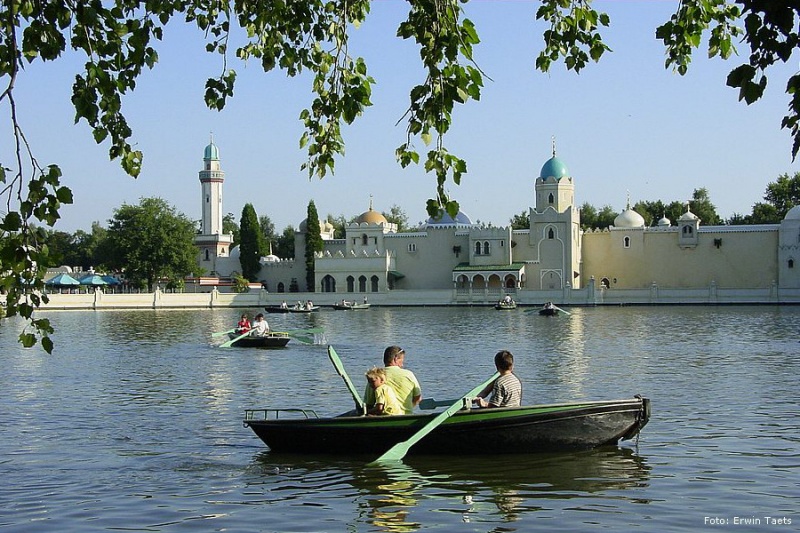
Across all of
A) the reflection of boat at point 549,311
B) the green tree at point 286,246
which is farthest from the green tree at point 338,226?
the reflection of boat at point 549,311

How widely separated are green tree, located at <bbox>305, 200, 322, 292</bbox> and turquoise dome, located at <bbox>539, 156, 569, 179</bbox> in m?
19.1

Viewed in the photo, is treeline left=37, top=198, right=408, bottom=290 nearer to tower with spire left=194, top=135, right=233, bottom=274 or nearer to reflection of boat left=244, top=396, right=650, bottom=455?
tower with spire left=194, top=135, right=233, bottom=274

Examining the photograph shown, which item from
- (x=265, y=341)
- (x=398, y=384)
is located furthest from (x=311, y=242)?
(x=398, y=384)

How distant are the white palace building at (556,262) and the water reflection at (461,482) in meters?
56.8

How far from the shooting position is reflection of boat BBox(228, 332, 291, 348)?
30891 mm

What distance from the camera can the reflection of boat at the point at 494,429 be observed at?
11.8 m

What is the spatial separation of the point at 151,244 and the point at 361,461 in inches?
2746

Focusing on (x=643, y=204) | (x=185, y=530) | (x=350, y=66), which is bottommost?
(x=185, y=530)

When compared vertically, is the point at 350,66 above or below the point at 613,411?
above

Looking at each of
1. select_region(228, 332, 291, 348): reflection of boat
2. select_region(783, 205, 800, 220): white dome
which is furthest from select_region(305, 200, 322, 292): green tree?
select_region(228, 332, 291, 348): reflection of boat

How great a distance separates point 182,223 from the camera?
81.1 metres

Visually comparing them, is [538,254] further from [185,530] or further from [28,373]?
[185,530]

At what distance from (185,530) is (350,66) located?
201 inches

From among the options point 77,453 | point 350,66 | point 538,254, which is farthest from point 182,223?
point 350,66
